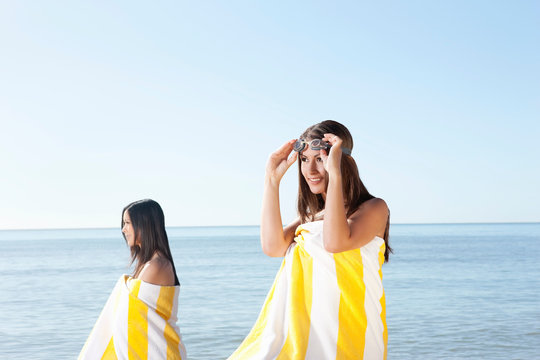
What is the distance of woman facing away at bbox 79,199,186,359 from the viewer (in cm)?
385

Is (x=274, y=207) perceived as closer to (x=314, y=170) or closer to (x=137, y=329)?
(x=314, y=170)

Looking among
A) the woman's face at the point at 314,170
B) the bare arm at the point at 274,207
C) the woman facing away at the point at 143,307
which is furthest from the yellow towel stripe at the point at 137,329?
the woman's face at the point at 314,170

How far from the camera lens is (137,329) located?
3.87 meters

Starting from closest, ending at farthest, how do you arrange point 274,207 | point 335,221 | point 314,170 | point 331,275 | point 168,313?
1. point 335,221
2. point 331,275
3. point 314,170
4. point 274,207
5. point 168,313

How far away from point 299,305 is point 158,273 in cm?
151

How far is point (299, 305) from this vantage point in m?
2.79

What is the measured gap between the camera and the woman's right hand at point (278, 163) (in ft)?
10.1

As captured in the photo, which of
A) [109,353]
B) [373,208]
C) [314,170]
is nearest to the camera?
[373,208]

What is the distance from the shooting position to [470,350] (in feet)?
35.1

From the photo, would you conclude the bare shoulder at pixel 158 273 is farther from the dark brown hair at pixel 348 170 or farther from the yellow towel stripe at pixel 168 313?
the dark brown hair at pixel 348 170

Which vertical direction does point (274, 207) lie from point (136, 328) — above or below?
above

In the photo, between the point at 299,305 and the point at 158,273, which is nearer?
the point at 299,305

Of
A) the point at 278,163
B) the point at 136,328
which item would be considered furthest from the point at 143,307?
the point at 278,163

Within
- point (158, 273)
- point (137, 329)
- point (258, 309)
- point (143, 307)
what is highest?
point (158, 273)
